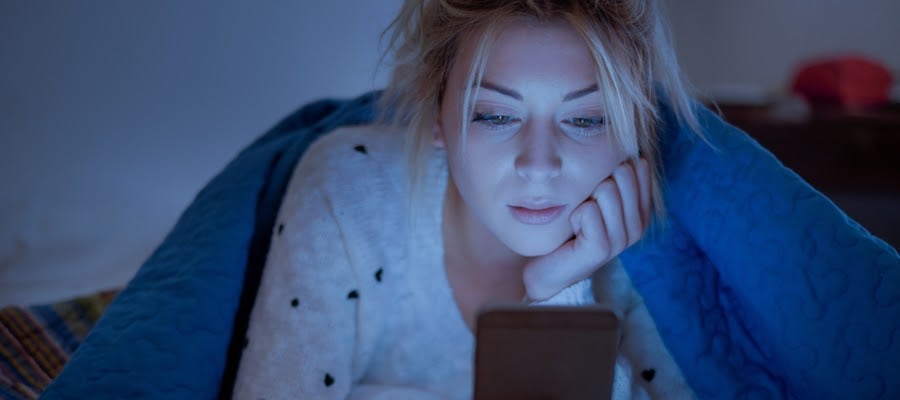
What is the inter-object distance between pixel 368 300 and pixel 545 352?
0.43 metres

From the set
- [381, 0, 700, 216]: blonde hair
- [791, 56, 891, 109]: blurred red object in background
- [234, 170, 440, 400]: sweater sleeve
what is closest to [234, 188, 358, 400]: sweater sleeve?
[234, 170, 440, 400]: sweater sleeve

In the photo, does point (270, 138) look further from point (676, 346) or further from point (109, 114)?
point (676, 346)

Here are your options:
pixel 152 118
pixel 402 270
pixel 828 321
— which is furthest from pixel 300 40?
pixel 828 321

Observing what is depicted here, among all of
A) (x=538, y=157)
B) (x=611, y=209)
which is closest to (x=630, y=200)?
(x=611, y=209)

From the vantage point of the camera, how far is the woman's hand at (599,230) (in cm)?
78

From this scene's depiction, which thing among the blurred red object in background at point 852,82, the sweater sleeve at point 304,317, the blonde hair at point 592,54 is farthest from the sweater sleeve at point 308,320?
the blurred red object in background at point 852,82

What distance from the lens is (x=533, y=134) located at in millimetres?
729

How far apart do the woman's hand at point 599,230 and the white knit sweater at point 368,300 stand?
0.08 feet

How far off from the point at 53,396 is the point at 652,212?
2.02 feet

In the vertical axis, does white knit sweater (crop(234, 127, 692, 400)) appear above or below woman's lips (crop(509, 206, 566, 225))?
below

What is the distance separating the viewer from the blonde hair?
74 cm

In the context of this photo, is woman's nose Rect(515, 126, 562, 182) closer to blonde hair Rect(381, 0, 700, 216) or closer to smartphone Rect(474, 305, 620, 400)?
blonde hair Rect(381, 0, 700, 216)

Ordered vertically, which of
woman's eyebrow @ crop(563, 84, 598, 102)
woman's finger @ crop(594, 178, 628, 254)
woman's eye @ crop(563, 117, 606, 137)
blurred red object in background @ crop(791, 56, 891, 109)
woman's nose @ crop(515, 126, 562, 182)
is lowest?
blurred red object in background @ crop(791, 56, 891, 109)

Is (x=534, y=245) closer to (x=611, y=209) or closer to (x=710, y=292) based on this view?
(x=611, y=209)
